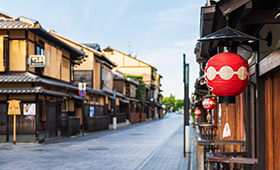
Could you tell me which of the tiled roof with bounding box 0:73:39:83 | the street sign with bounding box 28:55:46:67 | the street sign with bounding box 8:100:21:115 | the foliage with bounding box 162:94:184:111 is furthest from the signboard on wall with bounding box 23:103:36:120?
the foliage with bounding box 162:94:184:111

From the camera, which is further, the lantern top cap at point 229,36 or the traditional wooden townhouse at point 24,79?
the traditional wooden townhouse at point 24,79

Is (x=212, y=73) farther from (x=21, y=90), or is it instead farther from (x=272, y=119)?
(x=21, y=90)

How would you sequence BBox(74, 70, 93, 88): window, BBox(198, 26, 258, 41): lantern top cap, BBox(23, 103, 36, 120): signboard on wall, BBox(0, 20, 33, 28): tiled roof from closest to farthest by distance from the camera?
BBox(198, 26, 258, 41): lantern top cap
BBox(0, 20, 33, 28): tiled roof
BBox(23, 103, 36, 120): signboard on wall
BBox(74, 70, 93, 88): window

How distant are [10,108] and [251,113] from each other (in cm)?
1529

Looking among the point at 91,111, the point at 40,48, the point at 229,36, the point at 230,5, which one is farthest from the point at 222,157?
the point at 91,111

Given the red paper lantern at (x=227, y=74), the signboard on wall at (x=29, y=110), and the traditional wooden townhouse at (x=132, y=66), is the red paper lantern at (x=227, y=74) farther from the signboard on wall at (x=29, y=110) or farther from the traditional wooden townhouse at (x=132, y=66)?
the traditional wooden townhouse at (x=132, y=66)

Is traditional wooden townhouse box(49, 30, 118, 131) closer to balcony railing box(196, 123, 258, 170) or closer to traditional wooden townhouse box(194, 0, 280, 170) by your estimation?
balcony railing box(196, 123, 258, 170)

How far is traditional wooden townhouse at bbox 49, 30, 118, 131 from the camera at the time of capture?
31578 millimetres

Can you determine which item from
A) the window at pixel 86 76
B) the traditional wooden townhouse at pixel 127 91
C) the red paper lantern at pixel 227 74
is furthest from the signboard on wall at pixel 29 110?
the traditional wooden townhouse at pixel 127 91

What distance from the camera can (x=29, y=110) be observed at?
66.6 feet

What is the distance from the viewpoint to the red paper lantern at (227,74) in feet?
15.7

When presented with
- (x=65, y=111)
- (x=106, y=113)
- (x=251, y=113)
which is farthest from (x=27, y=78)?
(x=106, y=113)

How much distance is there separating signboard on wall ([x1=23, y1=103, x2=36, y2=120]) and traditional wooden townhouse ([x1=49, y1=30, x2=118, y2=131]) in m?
9.78

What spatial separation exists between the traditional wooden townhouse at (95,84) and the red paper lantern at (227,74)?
84.0 ft
